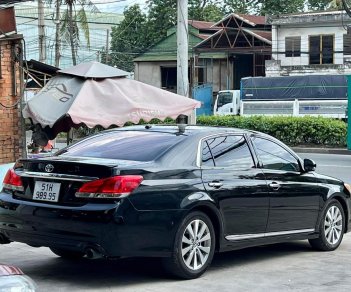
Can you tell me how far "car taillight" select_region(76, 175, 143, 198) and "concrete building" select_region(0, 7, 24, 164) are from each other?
650 centimetres

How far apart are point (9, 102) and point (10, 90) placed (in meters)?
0.21

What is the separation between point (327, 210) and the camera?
26.8 feet

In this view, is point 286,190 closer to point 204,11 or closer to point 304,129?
point 304,129

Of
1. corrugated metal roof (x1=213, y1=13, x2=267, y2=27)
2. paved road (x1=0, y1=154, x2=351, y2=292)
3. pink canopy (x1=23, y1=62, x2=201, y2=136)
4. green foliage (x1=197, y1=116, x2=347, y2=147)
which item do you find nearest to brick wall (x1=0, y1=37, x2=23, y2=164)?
pink canopy (x1=23, y1=62, x2=201, y2=136)

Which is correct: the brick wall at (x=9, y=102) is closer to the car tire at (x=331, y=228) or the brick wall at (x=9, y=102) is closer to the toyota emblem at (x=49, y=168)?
the toyota emblem at (x=49, y=168)

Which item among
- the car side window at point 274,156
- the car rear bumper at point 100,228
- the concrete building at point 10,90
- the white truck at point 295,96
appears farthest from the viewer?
the white truck at point 295,96

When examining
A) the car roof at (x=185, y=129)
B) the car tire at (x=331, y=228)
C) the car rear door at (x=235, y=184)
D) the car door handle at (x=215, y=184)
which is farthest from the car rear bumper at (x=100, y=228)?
the car tire at (x=331, y=228)

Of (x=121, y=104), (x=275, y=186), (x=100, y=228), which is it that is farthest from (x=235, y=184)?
(x=121, y=104)

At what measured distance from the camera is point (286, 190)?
7.55 meters

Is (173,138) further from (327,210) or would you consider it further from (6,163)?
(6,163)

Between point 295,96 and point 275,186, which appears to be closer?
point 275,186

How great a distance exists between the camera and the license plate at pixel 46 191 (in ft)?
20.6

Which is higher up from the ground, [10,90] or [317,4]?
[317,4]

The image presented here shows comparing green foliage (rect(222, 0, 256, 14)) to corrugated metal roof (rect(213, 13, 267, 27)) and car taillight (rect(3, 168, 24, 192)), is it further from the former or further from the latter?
car taillight (rect(3, 168, 24, 192))
